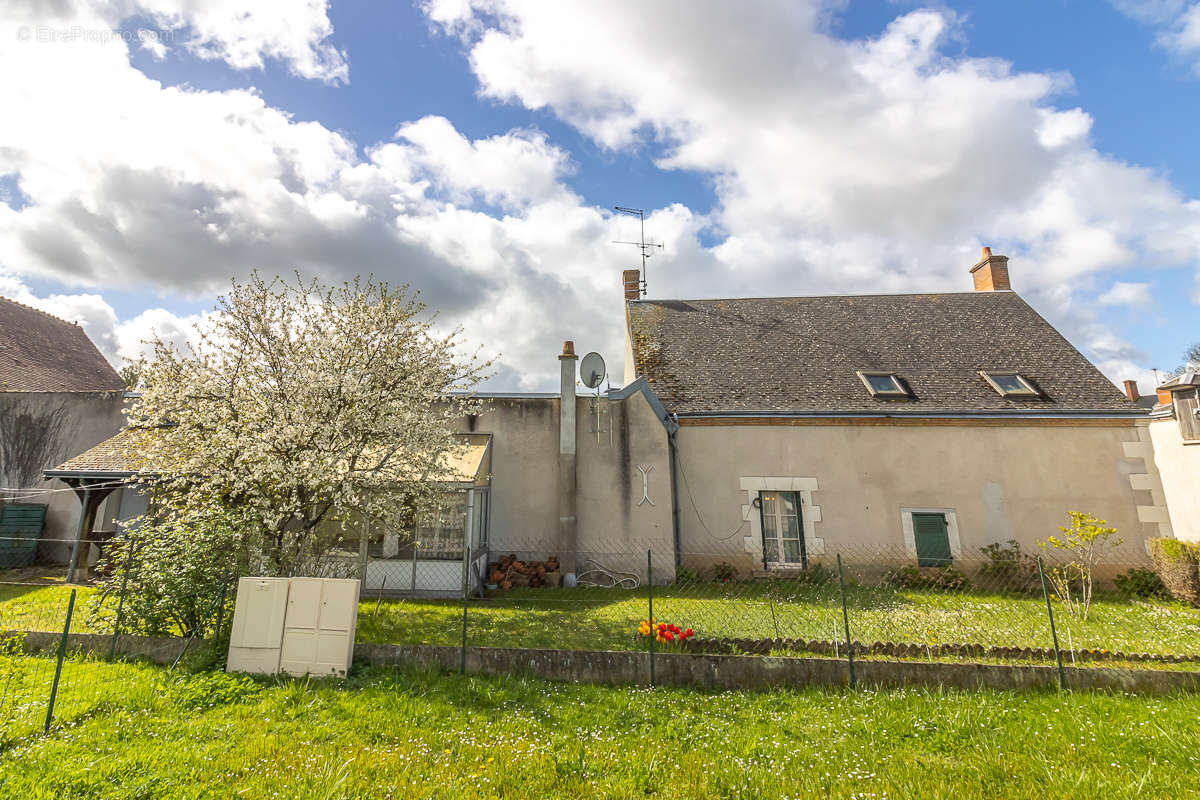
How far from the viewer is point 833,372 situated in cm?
1497

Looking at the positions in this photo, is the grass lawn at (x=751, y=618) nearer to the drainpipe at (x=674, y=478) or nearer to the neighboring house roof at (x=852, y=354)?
the drainpipe at (x=674, y=478)

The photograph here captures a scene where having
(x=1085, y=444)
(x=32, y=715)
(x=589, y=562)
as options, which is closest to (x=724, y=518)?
(x=589, y=562)

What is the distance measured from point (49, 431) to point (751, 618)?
61.3 feet

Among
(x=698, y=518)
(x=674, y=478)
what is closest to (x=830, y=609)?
(x=698, y=518)

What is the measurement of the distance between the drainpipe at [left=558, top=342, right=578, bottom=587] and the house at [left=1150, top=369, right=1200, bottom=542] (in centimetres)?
1392

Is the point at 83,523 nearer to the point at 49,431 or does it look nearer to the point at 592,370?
the point at 49,431

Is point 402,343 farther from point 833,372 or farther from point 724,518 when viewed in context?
point 833,372

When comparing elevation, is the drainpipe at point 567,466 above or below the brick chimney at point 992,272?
below

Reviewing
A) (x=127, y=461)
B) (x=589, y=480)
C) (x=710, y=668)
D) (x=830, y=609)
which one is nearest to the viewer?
(x=710, y=668)

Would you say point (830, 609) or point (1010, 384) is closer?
point (830, 609)

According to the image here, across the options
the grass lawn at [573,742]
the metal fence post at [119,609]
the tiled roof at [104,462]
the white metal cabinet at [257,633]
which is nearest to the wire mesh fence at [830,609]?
the grass lawn at [573,742]

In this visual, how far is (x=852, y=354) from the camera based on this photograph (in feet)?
51.4

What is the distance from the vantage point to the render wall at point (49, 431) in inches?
560

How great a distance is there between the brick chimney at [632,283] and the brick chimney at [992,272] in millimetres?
12366
